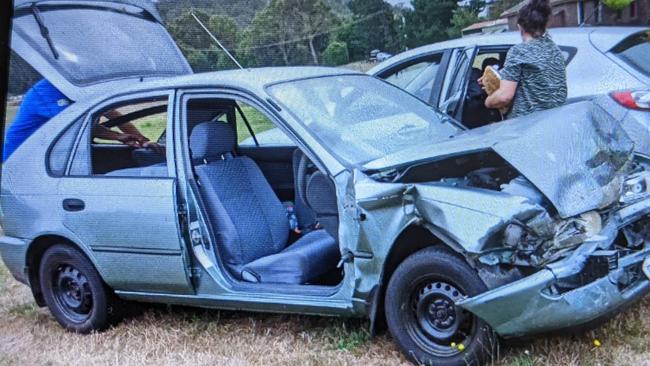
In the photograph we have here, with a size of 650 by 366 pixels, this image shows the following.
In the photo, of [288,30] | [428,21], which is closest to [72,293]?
[288,30]

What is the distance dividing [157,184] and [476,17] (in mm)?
5287

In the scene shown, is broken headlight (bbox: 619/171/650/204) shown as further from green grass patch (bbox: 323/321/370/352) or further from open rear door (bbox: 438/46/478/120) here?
open rear door (bbox: 438/46/478/120)

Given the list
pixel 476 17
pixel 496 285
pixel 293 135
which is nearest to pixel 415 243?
pixel 496 285

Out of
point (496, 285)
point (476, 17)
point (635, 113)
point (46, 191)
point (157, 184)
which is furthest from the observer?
point (476, 17)

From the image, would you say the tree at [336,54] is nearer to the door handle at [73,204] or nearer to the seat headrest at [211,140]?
the seat headrest at [211,140]

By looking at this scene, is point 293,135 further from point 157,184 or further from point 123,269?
point 123,269

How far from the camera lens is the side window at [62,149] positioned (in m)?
4.52

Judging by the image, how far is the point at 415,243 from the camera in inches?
136

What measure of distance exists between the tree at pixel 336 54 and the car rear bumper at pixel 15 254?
323cm

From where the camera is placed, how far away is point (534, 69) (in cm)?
441

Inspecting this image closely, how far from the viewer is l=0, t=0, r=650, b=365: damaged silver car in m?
3.13

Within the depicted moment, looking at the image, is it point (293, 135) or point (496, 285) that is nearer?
point (496, 285)

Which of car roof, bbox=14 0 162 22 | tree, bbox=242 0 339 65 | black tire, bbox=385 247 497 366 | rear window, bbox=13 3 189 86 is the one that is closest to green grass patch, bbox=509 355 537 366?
black tire, bbox=385 247 497 366

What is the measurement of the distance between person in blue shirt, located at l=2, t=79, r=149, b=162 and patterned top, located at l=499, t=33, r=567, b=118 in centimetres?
241
